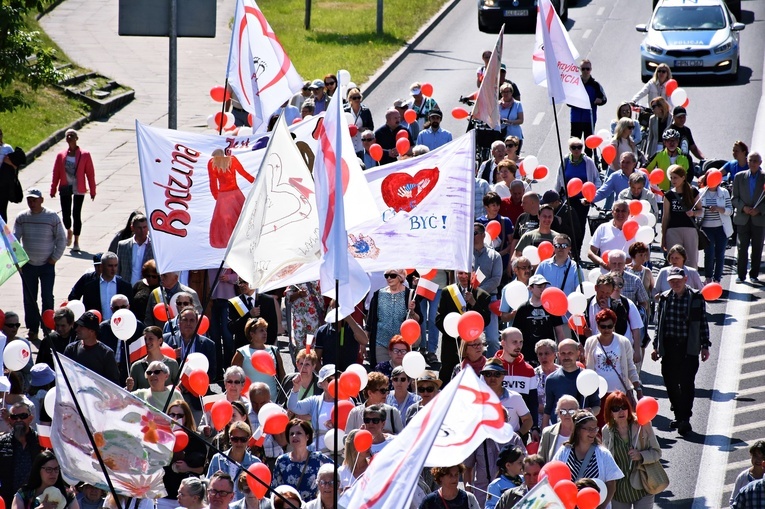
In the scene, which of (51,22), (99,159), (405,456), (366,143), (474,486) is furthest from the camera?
(51,22)

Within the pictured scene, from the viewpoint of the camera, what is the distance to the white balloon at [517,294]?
1491cm

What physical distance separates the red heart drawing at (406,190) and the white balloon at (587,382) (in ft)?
6.77

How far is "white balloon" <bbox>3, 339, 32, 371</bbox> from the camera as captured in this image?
13.7 metres

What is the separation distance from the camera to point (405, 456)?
872 centimetres

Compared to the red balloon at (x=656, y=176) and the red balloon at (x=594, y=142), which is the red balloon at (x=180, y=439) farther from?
the red balloon at (x=594, y=142)

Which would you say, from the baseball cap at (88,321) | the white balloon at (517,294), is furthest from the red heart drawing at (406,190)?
the baseball cap at (88,321)

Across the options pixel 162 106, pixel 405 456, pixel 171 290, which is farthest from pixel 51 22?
pixel 405 456

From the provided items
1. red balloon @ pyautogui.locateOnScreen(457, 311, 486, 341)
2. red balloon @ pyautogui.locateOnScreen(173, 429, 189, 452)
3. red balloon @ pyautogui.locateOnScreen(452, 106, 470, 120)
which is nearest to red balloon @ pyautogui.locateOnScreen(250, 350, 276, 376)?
A: red balloon @ pyautogui.locateOnScreen(457, 311, 486, 341)

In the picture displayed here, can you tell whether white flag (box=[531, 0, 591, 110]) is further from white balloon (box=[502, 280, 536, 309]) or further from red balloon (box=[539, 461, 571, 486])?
red balloon (box=[539, 461, 571, 486])

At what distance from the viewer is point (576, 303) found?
1454cm

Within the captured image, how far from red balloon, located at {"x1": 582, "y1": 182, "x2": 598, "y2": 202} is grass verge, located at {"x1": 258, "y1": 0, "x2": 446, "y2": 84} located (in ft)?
42.5

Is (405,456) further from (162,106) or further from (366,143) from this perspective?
(162,106)

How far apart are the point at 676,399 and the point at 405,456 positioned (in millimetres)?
7108

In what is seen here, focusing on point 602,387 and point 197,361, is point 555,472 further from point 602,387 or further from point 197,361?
point 197,361
